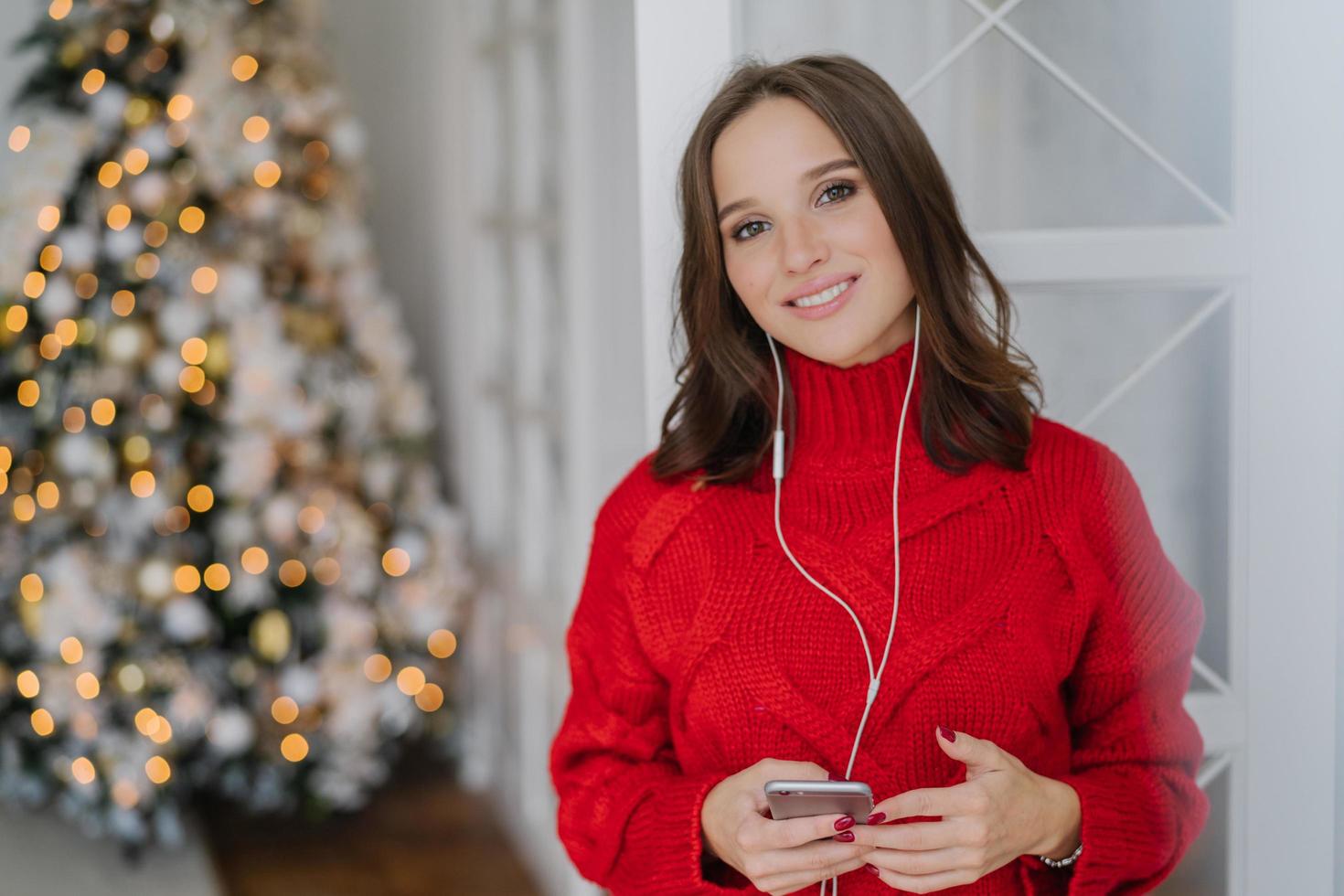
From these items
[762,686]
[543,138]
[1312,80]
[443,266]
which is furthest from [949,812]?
[443,266]

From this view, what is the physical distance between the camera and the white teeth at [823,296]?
3.61ft

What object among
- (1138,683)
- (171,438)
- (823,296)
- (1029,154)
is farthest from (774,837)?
(171,438)

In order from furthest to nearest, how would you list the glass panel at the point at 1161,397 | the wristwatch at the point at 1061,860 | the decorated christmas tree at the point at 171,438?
1. the decorated christmas tree at the point at 171,438
2. the glass panel at the point at 1161,397
3. the wristwatch at the point at 1061,860

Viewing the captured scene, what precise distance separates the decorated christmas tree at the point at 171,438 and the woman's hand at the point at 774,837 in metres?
1.77

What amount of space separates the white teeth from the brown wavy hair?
0.06 m

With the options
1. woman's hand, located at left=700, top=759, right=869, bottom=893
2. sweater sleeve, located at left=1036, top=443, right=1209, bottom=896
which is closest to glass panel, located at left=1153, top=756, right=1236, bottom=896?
sweater sleeve, located at left=1036, top=443, right=1209, bottom=896

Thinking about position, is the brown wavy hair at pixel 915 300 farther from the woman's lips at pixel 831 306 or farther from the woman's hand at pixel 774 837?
the woman's hand at pixel 774 837

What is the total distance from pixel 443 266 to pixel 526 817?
59.9 inches

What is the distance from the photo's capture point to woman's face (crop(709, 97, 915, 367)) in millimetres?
1084

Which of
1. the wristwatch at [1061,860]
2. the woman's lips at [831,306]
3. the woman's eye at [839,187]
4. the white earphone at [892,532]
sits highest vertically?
the woman's eye at [839,187]

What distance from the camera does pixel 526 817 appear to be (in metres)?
2.84

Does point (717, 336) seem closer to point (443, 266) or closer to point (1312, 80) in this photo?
point (1312, 80)

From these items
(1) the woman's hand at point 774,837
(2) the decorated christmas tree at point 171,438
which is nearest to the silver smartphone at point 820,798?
(1) the woman's hand at point 774,837

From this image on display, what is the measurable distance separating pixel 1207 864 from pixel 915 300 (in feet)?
1.98
